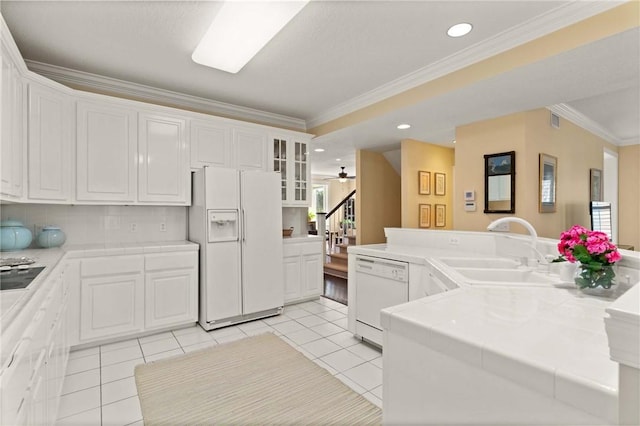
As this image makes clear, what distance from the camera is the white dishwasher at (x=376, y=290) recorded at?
267cm

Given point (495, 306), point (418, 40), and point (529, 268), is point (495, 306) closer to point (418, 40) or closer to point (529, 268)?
point (529, 268)

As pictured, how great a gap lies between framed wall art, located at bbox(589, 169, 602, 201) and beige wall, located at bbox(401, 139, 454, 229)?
200 centimetres

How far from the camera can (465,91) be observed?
2.85 m

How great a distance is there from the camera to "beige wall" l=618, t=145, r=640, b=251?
5.86 m

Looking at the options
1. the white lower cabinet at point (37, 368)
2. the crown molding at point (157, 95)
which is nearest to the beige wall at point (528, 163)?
Answer: the crown molding at point (157, 95)

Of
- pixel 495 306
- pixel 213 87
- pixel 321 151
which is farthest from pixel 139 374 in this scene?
pixel 321 151

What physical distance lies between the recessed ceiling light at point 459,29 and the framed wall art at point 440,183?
3.00 metres

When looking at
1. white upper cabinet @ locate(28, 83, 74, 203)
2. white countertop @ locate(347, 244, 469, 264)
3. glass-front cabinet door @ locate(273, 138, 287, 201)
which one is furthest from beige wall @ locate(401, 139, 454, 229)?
white upper cabinet @ locate(28, 83, 74, 203)

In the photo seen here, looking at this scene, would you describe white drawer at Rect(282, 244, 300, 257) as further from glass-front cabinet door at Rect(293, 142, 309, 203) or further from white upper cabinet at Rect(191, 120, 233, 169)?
white upper cabinet at Rect(191, 120, 233, 169)

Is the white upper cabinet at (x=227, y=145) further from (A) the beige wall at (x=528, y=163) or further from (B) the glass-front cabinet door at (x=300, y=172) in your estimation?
(A) the beige wall at (x=528, y=163)

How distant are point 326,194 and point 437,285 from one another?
9973 millimetres

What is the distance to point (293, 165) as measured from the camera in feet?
14.8

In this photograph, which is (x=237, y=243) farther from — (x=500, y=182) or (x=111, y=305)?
(x=500, y=182)

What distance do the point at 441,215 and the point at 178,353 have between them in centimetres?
430
